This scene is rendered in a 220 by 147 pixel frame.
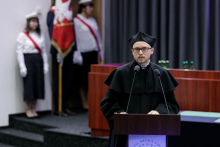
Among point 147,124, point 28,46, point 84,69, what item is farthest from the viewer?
point 84,69

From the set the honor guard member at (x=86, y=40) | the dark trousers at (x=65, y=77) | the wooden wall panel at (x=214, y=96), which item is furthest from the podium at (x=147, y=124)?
the honor guard member at (x=86, y=40)

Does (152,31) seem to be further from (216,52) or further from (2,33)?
(2,33)

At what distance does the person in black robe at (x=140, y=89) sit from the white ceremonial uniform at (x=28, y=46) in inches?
133

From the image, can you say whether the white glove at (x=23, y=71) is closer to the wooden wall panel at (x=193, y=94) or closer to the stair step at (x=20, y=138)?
the stair step at (x=20, y=138)

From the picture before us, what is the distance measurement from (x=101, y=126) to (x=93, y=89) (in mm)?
507

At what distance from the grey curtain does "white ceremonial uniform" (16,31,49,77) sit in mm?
1357

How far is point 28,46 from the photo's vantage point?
5.74 metres

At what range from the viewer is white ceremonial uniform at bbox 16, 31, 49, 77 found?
564 cm

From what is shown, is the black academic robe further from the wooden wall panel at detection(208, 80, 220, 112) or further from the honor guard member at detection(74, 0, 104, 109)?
the honor guard member at detection(74, 0, 104, 109)

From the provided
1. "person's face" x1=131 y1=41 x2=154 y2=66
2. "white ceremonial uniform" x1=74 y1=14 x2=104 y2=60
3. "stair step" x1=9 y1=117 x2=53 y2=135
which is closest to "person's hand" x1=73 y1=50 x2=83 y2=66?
"white ceremonial uniform" x1=74 y1=14 x2=104 y2=60

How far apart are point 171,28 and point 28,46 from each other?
8.11 feet

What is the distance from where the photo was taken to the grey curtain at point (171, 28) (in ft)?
17.2

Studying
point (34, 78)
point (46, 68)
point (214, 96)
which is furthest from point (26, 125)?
point (214, 96)

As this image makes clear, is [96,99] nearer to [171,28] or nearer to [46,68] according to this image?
[46,68]
